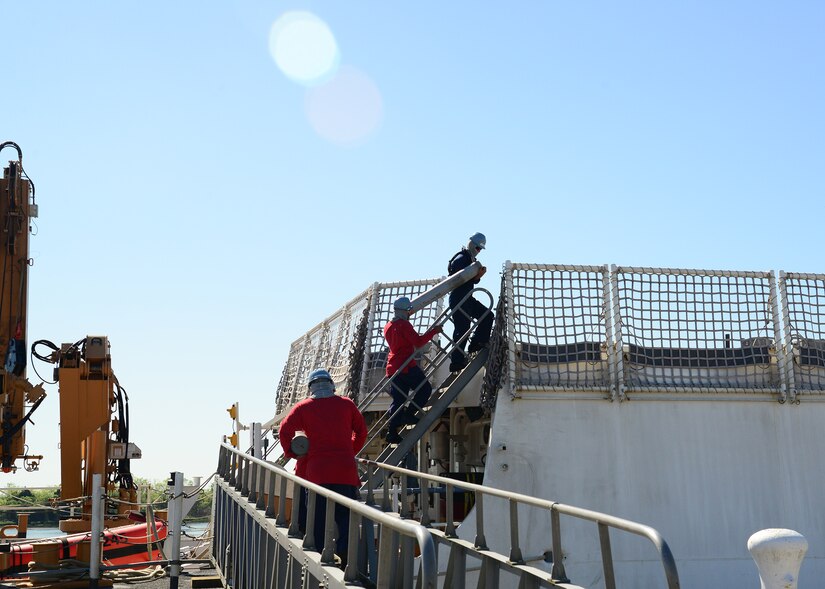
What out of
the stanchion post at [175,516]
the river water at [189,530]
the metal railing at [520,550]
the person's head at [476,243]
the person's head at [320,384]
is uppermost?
the person's head at [476,243]

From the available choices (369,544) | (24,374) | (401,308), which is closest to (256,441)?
(401,308)

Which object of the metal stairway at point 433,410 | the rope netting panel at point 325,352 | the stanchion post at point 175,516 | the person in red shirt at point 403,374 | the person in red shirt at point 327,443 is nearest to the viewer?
the person in red shirt at point 327,443

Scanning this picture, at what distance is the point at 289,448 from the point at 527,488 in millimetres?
4537

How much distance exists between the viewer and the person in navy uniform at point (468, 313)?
1289 centimetres

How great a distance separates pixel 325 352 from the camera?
16.8 m

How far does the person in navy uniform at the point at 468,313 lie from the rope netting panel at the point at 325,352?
180 centimetres

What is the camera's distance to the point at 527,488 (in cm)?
1151

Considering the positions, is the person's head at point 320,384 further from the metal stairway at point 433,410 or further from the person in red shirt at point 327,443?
the metal stairway at point 433,410

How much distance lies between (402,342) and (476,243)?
195 centimetres

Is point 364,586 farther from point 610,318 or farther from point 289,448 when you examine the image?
point 610,318

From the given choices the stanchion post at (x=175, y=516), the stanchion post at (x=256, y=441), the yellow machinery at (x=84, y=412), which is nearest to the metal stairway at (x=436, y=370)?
the stanchion post at (x=256, y=441)

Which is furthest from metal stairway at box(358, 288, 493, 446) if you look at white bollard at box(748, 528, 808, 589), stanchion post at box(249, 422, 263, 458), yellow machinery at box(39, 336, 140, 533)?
white bollard at box(748, 528, 808, 589)

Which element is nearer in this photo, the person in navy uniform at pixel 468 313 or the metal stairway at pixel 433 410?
the metal stairway at pixel 433 410

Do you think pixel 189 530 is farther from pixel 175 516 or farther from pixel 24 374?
pixel 175 516
